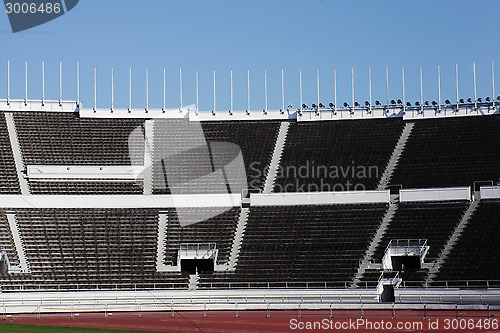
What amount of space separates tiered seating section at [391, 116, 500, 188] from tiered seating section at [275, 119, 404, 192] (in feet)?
4.95

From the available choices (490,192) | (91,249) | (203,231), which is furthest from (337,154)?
(91,249)

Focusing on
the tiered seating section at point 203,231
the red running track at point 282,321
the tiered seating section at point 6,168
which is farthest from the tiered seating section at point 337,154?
the tiered seating section at point 6,168

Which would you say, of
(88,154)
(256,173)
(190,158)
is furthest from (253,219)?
(88,154)

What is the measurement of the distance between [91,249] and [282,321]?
532 inches

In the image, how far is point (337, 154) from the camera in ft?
172

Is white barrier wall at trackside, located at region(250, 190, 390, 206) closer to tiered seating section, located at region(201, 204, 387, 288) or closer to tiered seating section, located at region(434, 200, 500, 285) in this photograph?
tiered seating section, located at region(201, 204, 387, 288)

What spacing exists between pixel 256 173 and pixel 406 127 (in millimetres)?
10929

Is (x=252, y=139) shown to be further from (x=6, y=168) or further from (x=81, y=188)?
(x=6, y=168)

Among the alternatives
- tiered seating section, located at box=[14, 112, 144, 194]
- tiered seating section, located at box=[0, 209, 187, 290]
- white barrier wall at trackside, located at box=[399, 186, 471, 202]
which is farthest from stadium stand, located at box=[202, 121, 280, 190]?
white barrier wall at trackside, located at box=[399, 186, 471, 202]

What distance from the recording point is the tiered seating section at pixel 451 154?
47.9m

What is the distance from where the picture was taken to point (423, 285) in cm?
4028

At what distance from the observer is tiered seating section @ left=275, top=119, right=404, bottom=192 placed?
163 feet

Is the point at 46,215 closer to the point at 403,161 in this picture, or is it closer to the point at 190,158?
the point at 190,158

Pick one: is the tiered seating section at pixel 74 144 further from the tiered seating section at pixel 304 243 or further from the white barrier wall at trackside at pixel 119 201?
the tiered seating section at pixel 304 243
